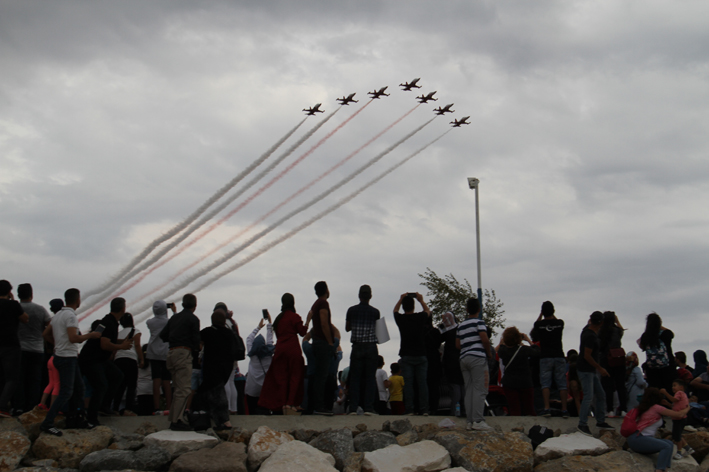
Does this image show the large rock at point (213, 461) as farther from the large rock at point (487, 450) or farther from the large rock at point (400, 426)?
the large rock at point (487, 450)

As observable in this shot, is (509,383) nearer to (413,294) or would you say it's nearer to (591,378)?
(591,378)

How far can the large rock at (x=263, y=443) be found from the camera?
28.4 feet

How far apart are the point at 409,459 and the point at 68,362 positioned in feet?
15.8

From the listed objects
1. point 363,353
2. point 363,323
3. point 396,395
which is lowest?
point 396,395

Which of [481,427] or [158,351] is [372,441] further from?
[158,351]

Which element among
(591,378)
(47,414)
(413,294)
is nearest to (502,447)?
(591,378)

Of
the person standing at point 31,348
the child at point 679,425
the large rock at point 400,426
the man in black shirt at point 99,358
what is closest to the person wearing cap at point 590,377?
the child at point 679,425

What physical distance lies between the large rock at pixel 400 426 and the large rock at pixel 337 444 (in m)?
0.69

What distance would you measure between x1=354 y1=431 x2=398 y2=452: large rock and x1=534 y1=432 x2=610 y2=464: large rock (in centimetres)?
224

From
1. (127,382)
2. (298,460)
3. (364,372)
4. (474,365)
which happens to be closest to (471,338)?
(474,365)

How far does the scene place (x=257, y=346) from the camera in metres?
10.6

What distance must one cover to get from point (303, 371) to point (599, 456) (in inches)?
181

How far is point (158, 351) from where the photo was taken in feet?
32.5

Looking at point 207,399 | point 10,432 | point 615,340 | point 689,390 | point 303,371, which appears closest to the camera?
point 10,432
